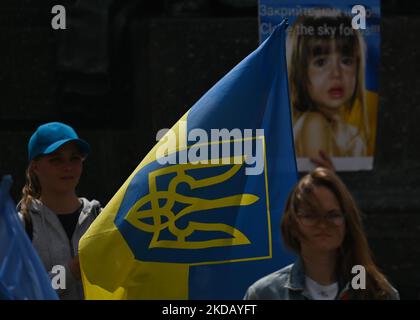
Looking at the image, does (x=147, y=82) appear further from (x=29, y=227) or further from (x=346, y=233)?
(x=346, y=233)

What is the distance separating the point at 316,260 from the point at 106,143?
5.95 m

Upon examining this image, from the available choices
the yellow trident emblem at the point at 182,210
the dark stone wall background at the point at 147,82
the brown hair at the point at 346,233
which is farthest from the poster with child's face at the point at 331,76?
the brown hair at the point at 346,233

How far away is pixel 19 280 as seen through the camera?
4.71 metres

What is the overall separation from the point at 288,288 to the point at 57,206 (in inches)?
67.3

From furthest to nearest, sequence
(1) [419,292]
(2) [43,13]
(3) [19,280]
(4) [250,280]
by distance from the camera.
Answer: (2) [43,13] → (1) [419,292] → (4) [250,280] → (3) [19,280]

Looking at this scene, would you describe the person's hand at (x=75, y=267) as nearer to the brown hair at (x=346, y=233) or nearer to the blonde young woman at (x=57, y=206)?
the blonde young woman at (x=57, y=206)

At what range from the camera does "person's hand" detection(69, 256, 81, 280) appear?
6034 millimetres

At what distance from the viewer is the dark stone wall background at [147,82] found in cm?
1051

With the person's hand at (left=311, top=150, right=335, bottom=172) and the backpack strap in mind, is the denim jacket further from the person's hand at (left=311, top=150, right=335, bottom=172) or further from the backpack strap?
the person's hand at (left=311, top=150, right=335, bottom=172)

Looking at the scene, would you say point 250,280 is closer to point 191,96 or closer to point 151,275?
point 151,275

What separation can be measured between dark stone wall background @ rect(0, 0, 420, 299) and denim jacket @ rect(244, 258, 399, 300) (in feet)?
→ 18.2
